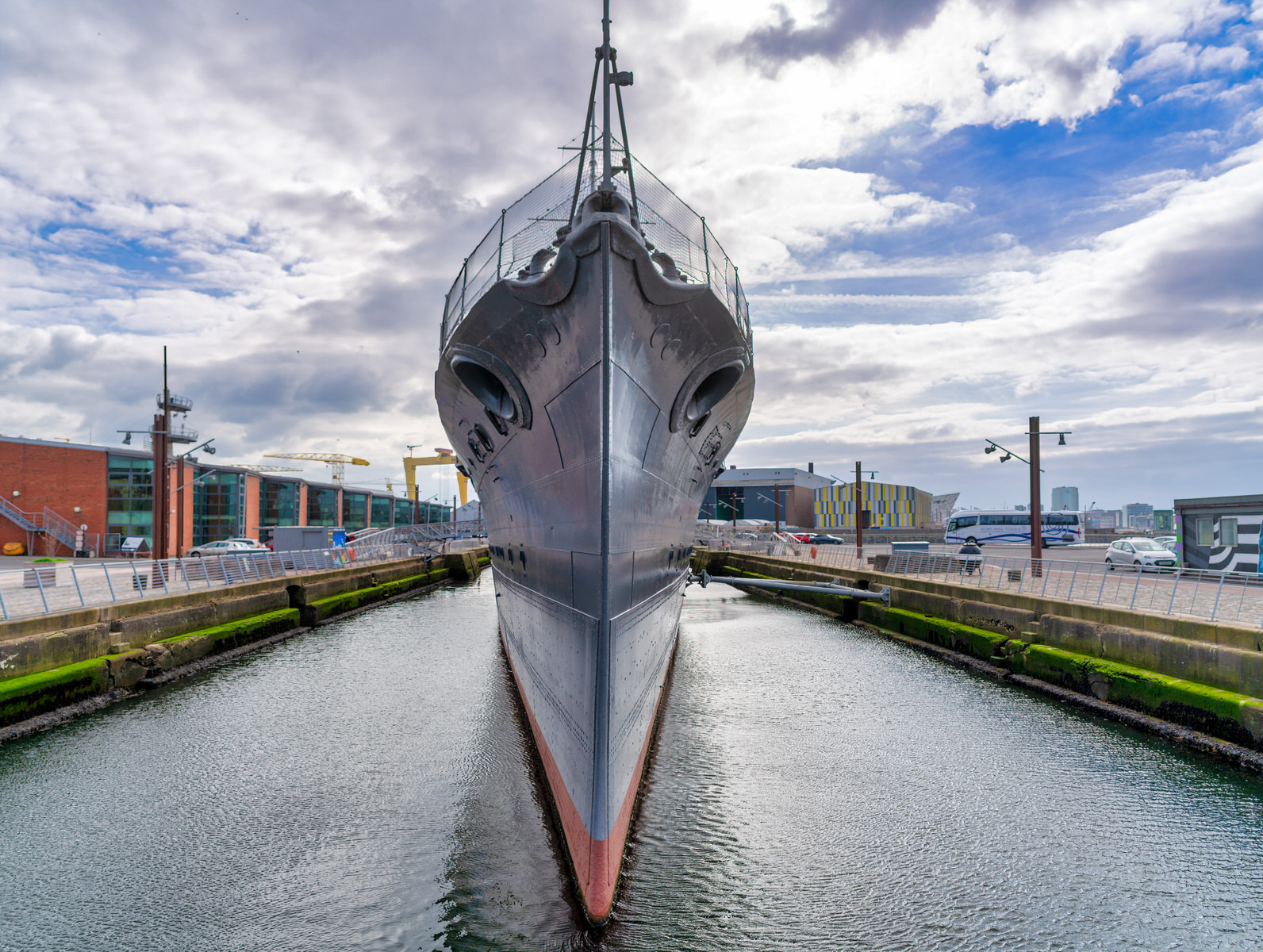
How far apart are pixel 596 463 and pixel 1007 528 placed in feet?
131

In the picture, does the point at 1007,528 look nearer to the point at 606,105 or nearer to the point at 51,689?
the point at 606,105

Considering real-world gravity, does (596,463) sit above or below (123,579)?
above

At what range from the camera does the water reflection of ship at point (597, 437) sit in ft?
17.9

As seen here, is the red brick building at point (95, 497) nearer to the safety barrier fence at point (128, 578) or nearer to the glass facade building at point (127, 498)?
the glass facade building at point (127, 498)

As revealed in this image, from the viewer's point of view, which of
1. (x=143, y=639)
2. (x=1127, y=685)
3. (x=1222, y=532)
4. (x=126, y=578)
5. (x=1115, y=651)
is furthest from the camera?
(x=126, y=578)

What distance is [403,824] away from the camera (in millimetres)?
6590

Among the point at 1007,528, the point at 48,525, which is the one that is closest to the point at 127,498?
the point at 48,525

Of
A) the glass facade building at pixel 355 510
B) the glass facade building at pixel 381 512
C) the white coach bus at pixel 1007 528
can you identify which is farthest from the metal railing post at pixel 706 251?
the glass facade building at pixel 381 512

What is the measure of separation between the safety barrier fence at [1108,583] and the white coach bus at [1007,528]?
42.9 feet

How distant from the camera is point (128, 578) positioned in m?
17.4

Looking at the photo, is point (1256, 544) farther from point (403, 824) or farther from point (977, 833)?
point (403, 824)

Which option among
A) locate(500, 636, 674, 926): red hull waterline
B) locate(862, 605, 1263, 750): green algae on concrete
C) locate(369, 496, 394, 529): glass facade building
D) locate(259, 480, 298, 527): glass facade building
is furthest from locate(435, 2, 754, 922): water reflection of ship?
locate(369, 496, 394, 529): glass facade building

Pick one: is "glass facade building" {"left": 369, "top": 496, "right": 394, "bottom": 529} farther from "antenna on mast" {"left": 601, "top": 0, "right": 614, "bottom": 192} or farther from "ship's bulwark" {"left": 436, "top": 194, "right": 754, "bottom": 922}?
"antenna on mast" {"left": 601, "top": 0, "right": 614, "bottom": 192}

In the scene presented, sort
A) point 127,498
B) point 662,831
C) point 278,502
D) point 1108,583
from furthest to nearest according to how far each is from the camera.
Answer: point 278,502 < point 127,498 < point 1108,583 < point 662,831
